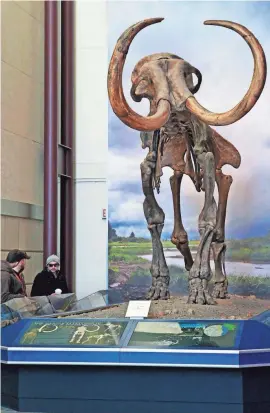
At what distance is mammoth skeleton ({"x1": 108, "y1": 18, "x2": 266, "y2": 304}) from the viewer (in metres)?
5.76

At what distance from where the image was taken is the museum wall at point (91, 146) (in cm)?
1151

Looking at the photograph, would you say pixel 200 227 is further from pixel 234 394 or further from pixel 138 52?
pixel 138 52

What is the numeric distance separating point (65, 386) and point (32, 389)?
0.96ft

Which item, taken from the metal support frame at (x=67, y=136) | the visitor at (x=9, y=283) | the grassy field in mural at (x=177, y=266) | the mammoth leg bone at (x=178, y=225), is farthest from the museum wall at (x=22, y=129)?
the visitor at (x=9, y=283)

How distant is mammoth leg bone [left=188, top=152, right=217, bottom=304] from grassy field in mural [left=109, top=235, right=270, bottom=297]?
411 centimetres

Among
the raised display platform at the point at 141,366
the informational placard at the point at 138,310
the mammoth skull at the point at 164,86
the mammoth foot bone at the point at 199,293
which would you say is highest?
the mammoth skull at the point at 164,86

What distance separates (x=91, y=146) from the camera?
38.0ft

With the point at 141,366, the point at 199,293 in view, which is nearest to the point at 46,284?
the point at 199,293

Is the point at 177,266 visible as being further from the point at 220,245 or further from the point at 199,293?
the point at 199,293

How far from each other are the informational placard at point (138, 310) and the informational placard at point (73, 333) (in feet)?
0.79

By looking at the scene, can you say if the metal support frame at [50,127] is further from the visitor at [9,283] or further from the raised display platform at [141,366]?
the raised display platform at [141,366]

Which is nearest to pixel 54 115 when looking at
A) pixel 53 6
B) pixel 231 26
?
pixel 53 6

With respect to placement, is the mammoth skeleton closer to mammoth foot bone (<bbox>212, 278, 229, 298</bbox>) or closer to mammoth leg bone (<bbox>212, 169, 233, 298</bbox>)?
mammoth leg bone (<bbox>212, 169, 233, 298</bbox>)

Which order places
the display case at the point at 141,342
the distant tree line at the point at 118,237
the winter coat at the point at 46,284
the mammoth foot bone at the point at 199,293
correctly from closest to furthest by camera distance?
the display case at the point at 141,342
the mammoth foot bone at the point at 199,293
the winter coat at the point at 46,284
the distant tree line at the point at 118,237
